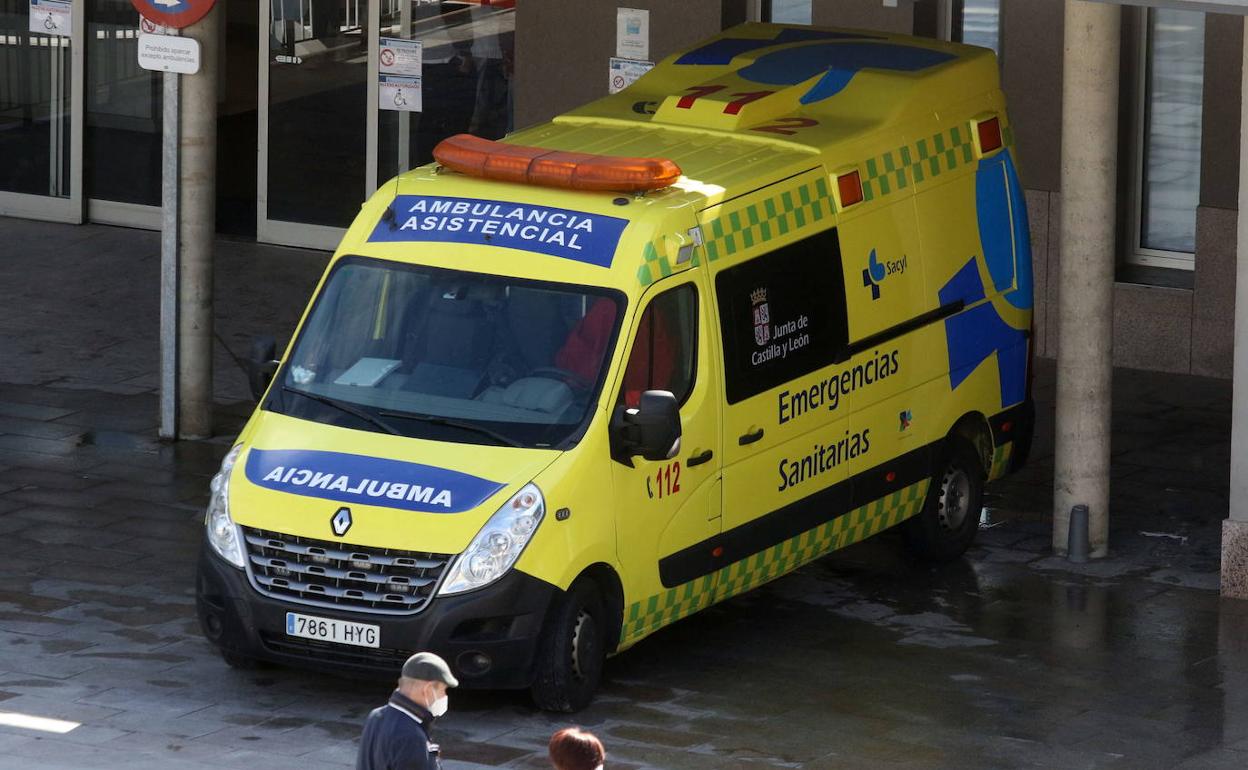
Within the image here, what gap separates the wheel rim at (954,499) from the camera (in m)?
12.4

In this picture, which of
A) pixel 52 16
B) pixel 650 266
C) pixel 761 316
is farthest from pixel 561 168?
pixel 52 16

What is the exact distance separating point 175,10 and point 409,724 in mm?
7837

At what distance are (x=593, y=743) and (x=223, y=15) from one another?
47.2 feet

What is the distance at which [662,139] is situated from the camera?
1143 cm

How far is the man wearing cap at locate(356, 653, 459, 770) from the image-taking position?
22.5 ft

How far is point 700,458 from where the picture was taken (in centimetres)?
1032

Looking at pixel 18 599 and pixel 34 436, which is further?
pixel 34 436

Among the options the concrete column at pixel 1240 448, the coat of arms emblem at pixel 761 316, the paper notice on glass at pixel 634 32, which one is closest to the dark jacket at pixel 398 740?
the coat of arms emblem at pixel 761 316

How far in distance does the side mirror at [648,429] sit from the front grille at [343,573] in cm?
95

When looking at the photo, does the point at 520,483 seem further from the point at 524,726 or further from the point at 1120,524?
the point at 1120,524

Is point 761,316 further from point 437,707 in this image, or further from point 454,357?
point 437,707

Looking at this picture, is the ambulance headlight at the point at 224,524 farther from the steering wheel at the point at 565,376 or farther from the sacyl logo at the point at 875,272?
the sacyl logo at the point at 875,272

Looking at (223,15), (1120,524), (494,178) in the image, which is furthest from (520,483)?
(223,15)

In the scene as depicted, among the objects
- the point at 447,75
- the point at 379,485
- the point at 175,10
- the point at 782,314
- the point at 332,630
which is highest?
the point at 175,10
